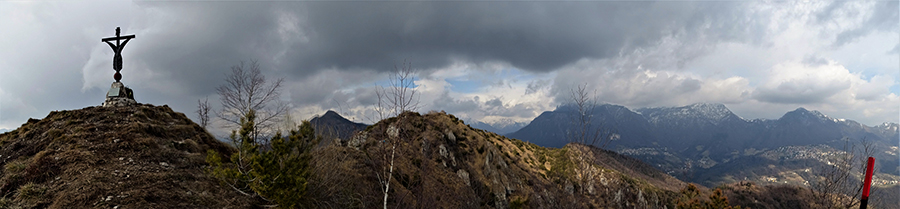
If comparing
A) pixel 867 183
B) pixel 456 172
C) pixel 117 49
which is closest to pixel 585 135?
pixel 867 183

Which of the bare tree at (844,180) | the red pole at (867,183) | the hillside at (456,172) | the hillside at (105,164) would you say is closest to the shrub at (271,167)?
the hillside at (105,164)

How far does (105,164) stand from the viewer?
44.4 feet

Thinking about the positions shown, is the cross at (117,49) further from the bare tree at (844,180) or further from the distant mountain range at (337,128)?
the bare tree at (844,180)

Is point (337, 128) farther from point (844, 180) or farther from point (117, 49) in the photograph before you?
point (844, 180)

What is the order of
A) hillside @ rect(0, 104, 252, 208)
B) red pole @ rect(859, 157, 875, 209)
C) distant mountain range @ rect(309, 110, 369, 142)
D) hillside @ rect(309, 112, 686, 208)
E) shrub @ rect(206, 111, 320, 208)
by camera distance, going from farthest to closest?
1. hillside @ rect(309, 112, 686, 208)
2. distant mountain range @ rect(309, 110, 369, 142)
3. shrub @ rect(206, 111, 320, 208)
4. hillside @ rect(0, 104, 252, 208)
5. red pole @ rect(859, 157, 875, 209)

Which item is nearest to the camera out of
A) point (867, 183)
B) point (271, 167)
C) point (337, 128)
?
point (867, 183)

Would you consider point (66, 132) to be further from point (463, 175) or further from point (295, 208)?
point (463, 175)

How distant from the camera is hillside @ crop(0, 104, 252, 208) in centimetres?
1158

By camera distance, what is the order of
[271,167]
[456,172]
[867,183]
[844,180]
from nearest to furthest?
[867,183] → [271,167] → [844,180] → [456,172]

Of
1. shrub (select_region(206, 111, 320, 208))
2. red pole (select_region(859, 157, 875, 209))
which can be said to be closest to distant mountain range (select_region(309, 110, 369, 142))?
shrub (select_region(206, 111, 320, 208))

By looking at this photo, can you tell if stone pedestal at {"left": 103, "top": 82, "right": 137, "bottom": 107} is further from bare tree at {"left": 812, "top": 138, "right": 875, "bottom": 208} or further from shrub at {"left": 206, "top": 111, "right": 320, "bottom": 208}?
bare tree at {"left": 812, "top": 138, "right": 875, "bottom": 208}

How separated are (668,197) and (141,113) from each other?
96.9 meters

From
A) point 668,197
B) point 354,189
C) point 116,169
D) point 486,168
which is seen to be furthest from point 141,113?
point 668,197

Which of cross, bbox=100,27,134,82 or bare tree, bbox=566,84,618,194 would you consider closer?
bare tree, bbox=566,84,618,194
